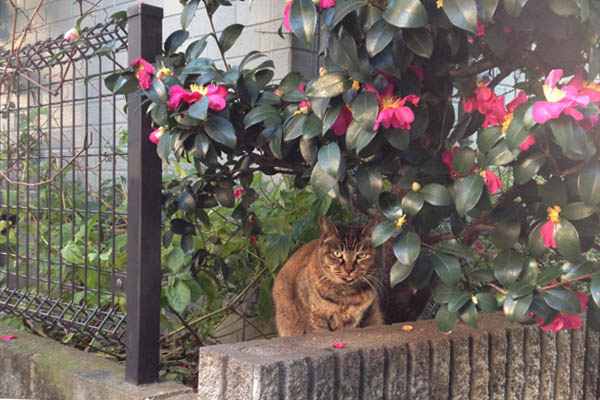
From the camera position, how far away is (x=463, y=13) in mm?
1416

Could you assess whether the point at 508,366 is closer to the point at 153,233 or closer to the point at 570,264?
the point at 570,264

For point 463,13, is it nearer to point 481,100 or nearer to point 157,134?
point 481,100

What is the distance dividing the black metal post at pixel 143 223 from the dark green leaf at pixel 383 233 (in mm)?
947

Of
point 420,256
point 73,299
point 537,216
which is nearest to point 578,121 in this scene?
point 537,216

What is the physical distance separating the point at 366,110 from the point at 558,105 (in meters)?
0.46

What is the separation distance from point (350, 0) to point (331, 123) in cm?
32

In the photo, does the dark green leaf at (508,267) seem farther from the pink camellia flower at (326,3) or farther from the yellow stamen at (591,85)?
the pink camellia flower at (326,3)

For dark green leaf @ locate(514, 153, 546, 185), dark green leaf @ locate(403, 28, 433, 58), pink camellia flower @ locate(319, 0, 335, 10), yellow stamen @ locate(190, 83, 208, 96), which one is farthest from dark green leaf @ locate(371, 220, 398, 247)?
yellow stamen @ locate(190, 83, 208, 96)

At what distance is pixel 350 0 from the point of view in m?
1.55

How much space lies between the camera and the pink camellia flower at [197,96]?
1.95 meters

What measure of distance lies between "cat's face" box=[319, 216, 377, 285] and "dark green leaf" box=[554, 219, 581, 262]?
938 millimetres

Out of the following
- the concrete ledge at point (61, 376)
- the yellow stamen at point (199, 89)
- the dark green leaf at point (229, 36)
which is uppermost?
the dark green leaf at point (229, 36)

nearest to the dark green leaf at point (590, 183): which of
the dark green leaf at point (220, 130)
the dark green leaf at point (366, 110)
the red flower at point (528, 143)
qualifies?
the red flower at point (528, 143)

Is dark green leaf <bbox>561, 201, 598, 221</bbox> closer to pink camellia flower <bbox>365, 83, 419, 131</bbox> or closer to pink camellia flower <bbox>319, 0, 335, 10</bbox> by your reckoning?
pink camellia flower <bbox>365, 83, 419, 131</bbox>
